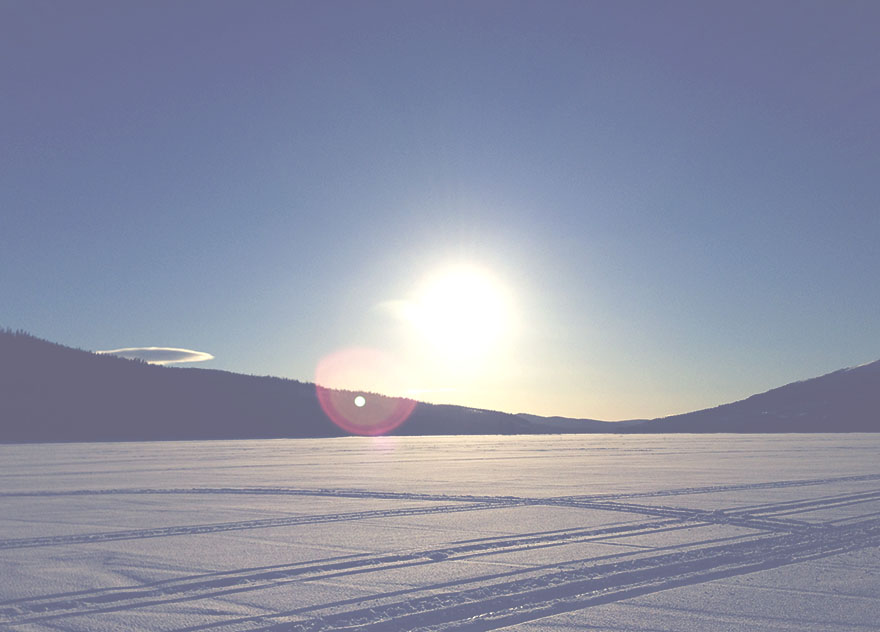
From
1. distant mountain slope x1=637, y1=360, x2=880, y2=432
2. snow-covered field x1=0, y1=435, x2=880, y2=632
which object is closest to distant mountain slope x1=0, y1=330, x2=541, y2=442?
distant mountain slope x1=637, y1=360, x2=880, y2=432

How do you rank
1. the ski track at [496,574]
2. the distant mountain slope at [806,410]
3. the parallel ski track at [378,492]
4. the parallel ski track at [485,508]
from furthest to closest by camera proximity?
the distant mountain slope at [806,410] < the parallel ski track at [378,492] < the parallel ski track at [485,508] < the ski track at [496,574]

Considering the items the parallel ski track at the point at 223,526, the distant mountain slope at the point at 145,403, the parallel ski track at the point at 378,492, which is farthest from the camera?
the distant mountain slope at the point at 145,403

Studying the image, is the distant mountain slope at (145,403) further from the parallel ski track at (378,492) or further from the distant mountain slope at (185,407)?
the parallel ski track at (378,492)

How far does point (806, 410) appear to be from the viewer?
171 meters

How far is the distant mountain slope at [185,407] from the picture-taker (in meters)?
106

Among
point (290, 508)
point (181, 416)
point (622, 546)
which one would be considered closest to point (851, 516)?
point (622, 546)

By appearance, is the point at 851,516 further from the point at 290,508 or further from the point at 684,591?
the point at 290,508

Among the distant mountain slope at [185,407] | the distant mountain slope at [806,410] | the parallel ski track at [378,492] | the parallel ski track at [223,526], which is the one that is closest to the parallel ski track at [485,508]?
the parallel ski track at [223,526]

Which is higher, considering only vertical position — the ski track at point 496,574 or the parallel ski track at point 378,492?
the parallel ski track at point 378,492

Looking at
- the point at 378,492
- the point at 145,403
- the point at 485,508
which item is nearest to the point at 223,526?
the point at 485,508

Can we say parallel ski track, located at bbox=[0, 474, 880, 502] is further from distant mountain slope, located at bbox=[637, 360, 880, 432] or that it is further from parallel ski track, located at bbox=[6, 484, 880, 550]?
distant mountain slope, located at bbox=[637, 360, 880, 432]

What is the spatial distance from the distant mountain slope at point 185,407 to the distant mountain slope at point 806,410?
15.0 inches

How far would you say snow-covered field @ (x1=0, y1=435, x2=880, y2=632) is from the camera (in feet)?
17.2

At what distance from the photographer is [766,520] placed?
32.3 feet
